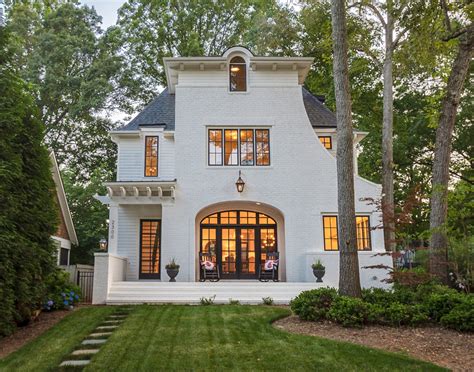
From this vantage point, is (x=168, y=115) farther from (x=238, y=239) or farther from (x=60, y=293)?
(x=60, y=293)

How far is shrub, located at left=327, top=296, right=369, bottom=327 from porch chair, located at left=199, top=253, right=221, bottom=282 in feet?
20.8

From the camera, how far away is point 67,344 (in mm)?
6992

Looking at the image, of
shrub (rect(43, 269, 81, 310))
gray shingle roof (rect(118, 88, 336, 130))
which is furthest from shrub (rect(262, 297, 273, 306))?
gray shingle roof (rect(118, 88, 336, 130))

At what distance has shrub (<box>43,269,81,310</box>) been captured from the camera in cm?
989

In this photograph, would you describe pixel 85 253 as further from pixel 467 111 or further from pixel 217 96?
pixel 467 111

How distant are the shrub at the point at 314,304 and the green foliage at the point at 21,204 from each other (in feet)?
17.2

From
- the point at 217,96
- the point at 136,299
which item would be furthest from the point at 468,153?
the point at 136,299

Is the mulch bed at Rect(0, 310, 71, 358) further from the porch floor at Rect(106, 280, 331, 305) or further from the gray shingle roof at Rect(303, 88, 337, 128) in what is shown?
the gray shingle roof at Rect(303, 88, 337, 128)

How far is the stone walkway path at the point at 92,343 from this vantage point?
5.94 m

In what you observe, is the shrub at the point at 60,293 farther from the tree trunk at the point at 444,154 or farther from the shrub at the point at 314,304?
the tree trunk at the point at 444,154

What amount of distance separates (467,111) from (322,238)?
44.2 ft

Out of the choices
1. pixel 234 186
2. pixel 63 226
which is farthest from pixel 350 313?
pixel 63 226

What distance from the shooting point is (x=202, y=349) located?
6.43 metres

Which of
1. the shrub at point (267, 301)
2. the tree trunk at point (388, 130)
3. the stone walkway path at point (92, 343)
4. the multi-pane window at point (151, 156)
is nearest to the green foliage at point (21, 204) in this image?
the stone walkway path at point (92, 343)
